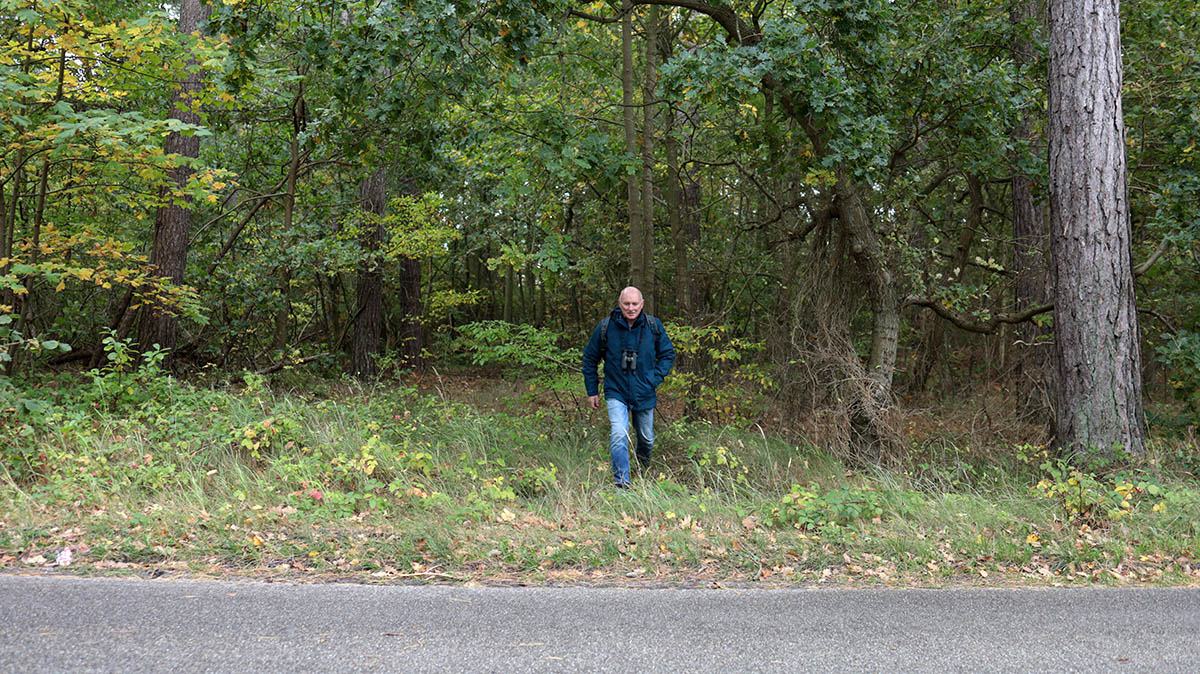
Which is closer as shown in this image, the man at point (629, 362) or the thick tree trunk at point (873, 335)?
the man at point (629, 362)

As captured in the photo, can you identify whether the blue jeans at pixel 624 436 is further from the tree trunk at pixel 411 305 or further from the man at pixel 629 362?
the tree trunk at pixel 411 305

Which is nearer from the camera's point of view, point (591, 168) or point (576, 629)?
point (576, 629)

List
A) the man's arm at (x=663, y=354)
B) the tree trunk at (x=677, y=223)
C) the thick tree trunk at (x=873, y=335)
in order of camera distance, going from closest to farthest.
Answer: the man's arm at (x=663, y=354)
the thick tree trunk at (x=873, y=335)
the tree trunk at (x=677, y=223)

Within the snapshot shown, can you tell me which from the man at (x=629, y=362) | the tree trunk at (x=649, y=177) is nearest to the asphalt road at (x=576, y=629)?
the man at (x=629, y=362)

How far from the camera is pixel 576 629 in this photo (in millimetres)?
3438

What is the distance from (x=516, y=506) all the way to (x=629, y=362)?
5.85 ft

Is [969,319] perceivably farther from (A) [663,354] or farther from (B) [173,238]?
(B) [173,238]

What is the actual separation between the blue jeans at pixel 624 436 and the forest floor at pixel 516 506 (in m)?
0.22

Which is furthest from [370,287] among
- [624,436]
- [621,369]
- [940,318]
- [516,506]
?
[940,318]

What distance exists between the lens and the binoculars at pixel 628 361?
22.1 ft

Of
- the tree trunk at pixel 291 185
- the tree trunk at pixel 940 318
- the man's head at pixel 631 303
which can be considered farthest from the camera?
the tree trunk at pixel 940 318

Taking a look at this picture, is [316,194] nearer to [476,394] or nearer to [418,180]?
[418,180]

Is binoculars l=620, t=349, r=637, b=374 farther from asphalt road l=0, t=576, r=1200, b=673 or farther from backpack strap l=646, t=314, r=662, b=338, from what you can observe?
asphalt road l=0, t=576, r=1200, b=673

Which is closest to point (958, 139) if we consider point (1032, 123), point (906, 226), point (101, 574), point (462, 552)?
point (906, 226)
